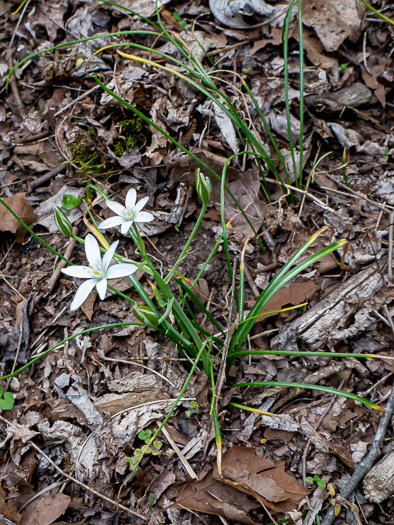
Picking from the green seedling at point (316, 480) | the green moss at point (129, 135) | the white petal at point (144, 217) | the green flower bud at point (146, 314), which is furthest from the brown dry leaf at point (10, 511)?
the green moss at point (129, 135)

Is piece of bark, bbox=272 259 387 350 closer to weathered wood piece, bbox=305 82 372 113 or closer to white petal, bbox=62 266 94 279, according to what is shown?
white petal, bbox=62 266 94 279

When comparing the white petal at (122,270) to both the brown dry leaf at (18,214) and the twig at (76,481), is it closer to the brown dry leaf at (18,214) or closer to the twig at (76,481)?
the twig at (76,481)

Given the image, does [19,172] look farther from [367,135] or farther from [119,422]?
[367,135]

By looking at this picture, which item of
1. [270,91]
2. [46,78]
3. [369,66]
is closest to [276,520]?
[270,91]

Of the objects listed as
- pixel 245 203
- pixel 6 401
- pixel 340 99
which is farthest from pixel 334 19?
pixel 6 401

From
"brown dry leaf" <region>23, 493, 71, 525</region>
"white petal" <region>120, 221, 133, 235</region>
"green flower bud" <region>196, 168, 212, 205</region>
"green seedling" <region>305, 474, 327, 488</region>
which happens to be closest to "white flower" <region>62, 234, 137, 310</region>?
"white petal" <region>120, 221, 133, 235</region>
